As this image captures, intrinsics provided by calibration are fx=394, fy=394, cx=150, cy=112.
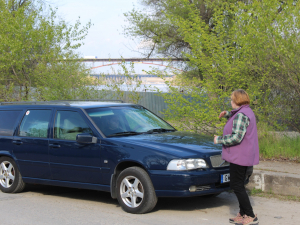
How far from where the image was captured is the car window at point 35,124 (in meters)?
6.71

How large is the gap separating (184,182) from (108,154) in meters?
1.25

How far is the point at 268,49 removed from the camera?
8695 mm

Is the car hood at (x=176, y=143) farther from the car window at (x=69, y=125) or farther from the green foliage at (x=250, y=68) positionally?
the green foliage at (x=250, y=68)

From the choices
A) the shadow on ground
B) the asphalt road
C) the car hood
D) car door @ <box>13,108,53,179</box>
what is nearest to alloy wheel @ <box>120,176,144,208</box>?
the asphalt road

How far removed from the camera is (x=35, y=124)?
689cm

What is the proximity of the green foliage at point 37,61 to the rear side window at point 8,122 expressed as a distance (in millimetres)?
6577

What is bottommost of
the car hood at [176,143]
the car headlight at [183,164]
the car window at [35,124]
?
the car headlight at [183,164]

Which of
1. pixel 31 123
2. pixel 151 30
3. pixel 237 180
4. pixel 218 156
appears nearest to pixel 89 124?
pixel 31 123

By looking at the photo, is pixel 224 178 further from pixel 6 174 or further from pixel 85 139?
pixel 6 174

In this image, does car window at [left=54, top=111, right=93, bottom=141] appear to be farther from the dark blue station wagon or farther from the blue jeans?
the blue jeans

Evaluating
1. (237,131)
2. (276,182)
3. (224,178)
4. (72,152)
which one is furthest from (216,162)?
(72,152)

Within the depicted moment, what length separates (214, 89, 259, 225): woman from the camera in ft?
15.5

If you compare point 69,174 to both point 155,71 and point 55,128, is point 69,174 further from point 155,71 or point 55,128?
point 155,71

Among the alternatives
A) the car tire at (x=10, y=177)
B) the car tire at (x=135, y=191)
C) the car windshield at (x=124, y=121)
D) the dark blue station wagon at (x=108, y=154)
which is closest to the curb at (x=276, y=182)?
the dark blue station wagon at (x=108, y=154)
